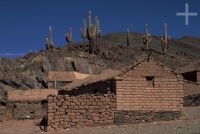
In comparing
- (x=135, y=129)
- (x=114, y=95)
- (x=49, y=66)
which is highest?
(x=49, y=66)

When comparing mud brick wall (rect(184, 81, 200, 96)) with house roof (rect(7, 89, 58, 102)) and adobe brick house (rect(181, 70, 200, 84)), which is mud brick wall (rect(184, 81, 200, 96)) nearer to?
adobe brick house (rect(181, 70, 200, 84))

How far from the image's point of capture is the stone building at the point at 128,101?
23.5 m

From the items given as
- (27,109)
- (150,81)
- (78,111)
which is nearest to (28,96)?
(27,109)

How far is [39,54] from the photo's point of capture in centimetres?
6134

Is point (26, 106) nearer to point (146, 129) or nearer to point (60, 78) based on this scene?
point (146, 129)

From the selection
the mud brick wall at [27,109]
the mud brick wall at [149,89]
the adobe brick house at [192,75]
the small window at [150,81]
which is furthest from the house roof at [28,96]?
the adobe brick house at [192,75]

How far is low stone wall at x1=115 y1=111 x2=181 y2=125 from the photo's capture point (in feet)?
78.3

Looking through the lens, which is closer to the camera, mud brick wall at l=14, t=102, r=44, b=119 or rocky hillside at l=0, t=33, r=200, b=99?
mud brick wall at l=14, t=102, r=44, b=119

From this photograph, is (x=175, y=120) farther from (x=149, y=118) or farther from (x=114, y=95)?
(x=114, y=95)

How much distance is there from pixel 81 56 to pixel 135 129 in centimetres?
4100

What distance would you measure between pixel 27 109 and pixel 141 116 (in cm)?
1223

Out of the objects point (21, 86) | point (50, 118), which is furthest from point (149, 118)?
point (21, 86)

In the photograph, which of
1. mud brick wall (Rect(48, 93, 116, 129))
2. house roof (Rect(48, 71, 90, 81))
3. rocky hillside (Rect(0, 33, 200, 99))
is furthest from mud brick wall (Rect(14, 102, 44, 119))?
house roof (Rect(48, 71, 90, 81))

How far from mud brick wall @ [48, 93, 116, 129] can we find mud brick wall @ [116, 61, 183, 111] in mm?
909
